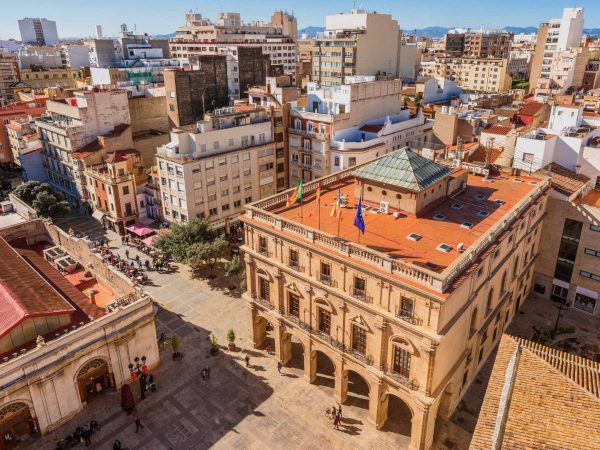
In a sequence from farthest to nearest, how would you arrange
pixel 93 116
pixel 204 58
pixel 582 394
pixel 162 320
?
pixel 204 58, pixel 93 116, pixel 162 320, pixel 582 394

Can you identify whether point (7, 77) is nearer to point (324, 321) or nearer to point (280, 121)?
point (280, 121)

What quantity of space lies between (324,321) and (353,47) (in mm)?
126929

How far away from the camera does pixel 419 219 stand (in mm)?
46594

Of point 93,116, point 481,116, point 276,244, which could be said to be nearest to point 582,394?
point 276,244

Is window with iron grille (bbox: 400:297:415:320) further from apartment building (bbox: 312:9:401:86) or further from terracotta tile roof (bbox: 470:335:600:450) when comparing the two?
apartment building (bbox: 312:9:401:86)

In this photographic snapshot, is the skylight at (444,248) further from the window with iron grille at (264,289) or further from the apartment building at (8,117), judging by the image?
the apartment building at (8,117)

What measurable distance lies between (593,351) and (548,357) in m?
28.8

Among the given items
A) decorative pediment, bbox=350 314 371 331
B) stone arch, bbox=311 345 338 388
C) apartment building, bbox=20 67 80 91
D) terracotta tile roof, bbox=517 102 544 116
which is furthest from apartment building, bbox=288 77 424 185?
apartment building, bbox=20 67 80 91

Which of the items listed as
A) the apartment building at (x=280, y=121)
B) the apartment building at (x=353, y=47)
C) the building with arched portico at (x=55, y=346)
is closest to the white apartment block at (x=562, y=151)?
the apartment building at (x=280, y=121)

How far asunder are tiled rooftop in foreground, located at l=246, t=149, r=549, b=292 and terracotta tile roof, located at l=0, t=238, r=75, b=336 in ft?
67.9

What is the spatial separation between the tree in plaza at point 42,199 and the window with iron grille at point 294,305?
192 ft

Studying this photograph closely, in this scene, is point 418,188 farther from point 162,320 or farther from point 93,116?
point 93,116

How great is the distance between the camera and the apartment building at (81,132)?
292ft

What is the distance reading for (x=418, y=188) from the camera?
4569cm
